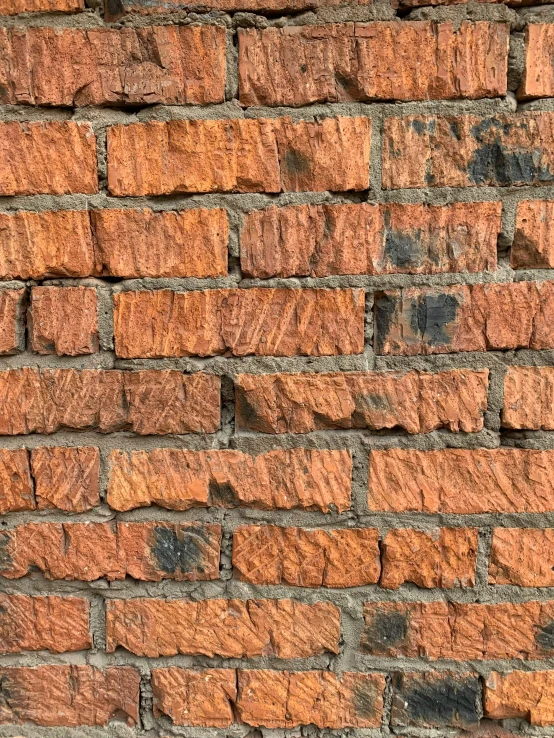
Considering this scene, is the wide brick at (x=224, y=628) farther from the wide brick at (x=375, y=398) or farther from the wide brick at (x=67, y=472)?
the wide brick at (x=375, y=398)

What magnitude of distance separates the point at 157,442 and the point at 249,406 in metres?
0.14

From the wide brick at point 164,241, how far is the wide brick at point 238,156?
0.03 m

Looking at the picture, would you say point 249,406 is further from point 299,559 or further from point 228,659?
point 228,659

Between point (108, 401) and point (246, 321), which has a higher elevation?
point (246, 321)

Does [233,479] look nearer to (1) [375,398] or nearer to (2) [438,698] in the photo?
(1) [375,398]

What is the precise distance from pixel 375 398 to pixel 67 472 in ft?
1.40

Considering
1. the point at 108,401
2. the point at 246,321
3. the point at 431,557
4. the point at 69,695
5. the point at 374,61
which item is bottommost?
the point at 69,695

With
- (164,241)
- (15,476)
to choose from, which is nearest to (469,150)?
(164,241)

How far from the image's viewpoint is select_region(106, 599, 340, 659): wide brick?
30.0 inches

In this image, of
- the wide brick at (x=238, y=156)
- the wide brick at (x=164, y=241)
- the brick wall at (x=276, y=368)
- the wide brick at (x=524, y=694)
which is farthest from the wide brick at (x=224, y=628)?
the wide brick at (x=238, y=156)

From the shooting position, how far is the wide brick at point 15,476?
2.48 ft

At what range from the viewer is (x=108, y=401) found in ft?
2.46

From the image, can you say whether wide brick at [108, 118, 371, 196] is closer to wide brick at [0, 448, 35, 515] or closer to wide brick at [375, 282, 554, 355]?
wide brick at [375, 282, 554, 355]

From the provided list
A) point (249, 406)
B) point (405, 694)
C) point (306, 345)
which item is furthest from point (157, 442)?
point (405, 694)
